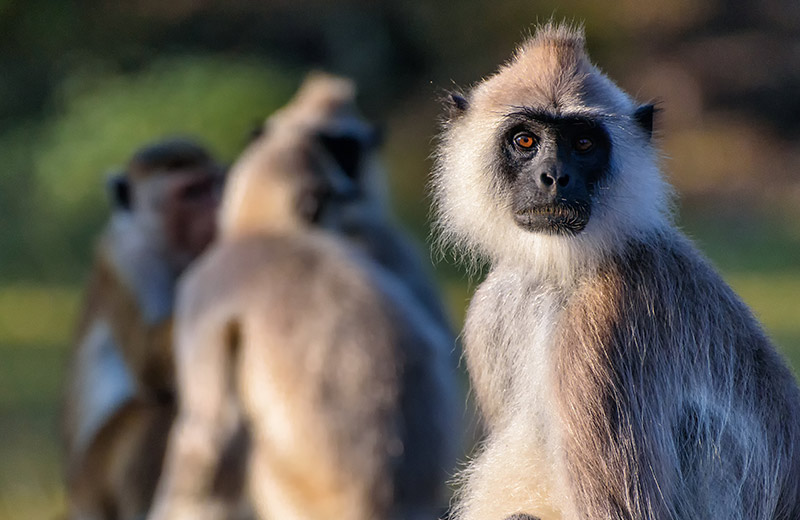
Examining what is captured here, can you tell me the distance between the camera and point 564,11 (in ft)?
50.7

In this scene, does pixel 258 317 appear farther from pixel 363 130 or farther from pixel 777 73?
pixel 777 73

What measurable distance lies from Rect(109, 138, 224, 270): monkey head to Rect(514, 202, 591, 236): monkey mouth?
4.06 meters

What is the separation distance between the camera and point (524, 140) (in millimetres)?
→ 3258

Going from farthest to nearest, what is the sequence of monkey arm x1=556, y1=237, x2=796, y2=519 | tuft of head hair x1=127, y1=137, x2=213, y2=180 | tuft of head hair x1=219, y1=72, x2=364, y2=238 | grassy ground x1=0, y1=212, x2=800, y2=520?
grassy ground x1=0, y1=212, x2=800, y2=520 < tuft of head hair x1=127, y1=137, x2=213, y2=180 < tuft of head hair x1=219, y1=72, x2=364, y2=238 < monkey arm x1=556, y1=237, x2=796, y2=519

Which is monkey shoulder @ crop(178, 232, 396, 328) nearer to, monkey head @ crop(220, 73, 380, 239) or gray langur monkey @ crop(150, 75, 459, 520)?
gray langur monkey @ crop(150, 75, 459, 520)

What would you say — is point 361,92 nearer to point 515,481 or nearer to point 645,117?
point 645,117

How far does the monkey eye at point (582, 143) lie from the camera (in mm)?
3219

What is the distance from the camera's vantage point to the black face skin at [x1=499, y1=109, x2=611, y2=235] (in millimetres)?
3133

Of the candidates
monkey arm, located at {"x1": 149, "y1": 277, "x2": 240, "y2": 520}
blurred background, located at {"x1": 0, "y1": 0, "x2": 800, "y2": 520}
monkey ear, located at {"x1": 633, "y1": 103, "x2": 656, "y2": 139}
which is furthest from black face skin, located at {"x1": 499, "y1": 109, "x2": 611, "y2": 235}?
blurred background, located at {"x1": 0, "y1": 0, "x2": 800, "y2": 520}

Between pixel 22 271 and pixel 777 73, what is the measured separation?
8.82 m

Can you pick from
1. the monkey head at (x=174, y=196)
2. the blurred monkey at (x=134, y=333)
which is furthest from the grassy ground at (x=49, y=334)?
the monkey head at (x=174, y=196)

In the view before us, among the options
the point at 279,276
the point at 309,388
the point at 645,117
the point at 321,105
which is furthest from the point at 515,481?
the point at 321,105

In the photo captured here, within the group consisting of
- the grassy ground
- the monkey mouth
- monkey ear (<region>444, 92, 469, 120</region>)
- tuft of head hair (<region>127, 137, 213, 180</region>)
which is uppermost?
monkey ear (<region>444, 92, 469, 120</region>)

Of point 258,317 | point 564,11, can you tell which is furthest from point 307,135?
point 564,11
